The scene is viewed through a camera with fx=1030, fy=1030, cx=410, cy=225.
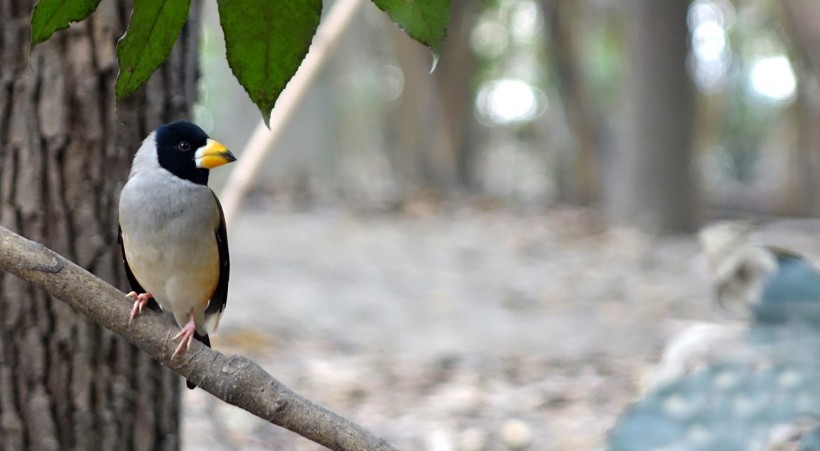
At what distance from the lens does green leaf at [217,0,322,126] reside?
1.08 metres

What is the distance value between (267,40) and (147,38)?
15cm

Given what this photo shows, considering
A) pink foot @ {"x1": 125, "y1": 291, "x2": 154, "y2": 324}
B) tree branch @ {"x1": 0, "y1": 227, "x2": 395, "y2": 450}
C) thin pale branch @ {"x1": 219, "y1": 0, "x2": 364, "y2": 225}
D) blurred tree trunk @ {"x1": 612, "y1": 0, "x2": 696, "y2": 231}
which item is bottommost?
tree branch @ {"x1": 0, "y1": 227, "x2": 395, "y2": 450}

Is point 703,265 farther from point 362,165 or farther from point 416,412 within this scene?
point 362,165

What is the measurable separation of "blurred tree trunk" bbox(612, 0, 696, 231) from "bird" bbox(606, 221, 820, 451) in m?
7.43

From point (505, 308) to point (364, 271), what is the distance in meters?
1.44

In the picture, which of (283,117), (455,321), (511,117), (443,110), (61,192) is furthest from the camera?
(511,117)

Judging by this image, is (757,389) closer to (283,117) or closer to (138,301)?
(138,301)

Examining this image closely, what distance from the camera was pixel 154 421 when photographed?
261 cm

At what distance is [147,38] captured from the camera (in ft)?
3.75

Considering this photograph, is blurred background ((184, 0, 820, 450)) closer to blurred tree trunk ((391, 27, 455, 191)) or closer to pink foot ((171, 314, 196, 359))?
blurred tree trunk ((391, 27, 455, 191))

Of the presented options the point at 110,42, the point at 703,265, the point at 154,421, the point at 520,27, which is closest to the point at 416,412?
the point at 154,421

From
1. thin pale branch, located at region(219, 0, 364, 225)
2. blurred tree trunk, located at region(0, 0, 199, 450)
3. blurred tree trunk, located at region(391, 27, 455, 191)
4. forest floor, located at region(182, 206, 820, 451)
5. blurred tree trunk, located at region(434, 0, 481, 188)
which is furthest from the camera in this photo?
blurred tree trunk, located at region(391, 27, 455, 191)

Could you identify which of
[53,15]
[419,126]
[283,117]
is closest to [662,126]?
[419,126]

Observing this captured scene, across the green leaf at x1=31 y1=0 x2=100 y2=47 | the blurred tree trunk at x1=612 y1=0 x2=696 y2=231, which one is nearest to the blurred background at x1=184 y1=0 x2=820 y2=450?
the blurred tree trunk at x1=612 y1=0 x2=696 y2=231
